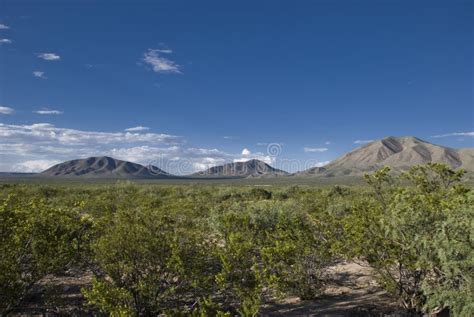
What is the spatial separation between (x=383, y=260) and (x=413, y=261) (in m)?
0.74

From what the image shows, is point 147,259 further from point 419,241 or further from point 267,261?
point 419,241

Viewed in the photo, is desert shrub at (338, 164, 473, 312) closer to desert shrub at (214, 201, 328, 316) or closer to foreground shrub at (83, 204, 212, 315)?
desert shrub at (214, 201, 328, 316)

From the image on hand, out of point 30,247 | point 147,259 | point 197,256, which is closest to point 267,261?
point 197,256

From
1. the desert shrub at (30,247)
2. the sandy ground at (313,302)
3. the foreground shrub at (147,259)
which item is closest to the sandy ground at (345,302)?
the sandy ground at (313,302)

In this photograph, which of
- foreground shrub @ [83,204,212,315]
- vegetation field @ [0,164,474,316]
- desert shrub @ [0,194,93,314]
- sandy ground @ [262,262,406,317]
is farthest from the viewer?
sandy ground @ [262,262,406,317]

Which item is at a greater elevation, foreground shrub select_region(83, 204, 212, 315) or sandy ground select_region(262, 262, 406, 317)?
foreground shrub select_region(83, 204, 212, 315)

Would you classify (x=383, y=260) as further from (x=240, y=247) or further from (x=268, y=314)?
(x=240, y=247)

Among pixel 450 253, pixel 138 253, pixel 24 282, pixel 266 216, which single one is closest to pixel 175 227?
pixel 138 253

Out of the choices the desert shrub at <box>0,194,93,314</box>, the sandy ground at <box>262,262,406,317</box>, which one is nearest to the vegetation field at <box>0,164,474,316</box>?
the desert shrub at <box>0,194,93,314</box>

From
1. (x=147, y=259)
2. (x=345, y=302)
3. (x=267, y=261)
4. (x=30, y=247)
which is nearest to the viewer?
(x=30, y=247)

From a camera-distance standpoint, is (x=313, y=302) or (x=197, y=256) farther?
(x=313, y=302)

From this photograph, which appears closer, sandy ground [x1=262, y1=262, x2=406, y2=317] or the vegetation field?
the vegetation field

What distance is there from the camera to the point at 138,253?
8469 millimetres

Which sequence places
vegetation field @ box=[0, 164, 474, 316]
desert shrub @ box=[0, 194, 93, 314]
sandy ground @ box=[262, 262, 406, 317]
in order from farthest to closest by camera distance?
sandy ground @ box=[262, 262, 406, 317]
desert shrub @ box=[0, 194, 93, 314]
vegetation field @ box=[0, 164, 474, 316]
